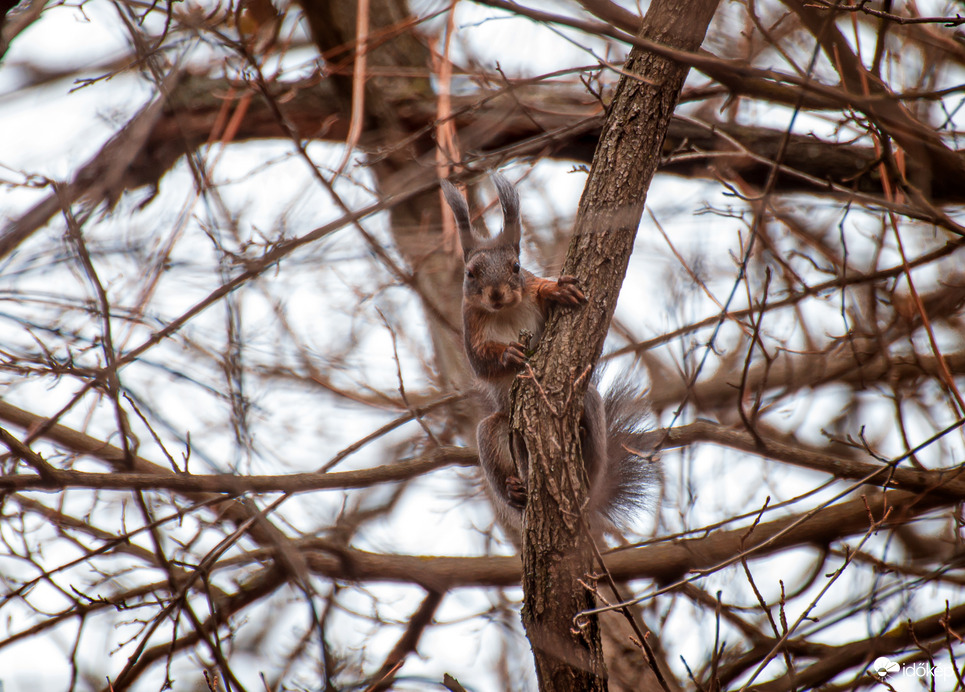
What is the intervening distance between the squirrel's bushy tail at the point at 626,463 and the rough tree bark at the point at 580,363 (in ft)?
3.96

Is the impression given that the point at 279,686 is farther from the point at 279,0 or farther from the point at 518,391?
Result: the point at 279,0

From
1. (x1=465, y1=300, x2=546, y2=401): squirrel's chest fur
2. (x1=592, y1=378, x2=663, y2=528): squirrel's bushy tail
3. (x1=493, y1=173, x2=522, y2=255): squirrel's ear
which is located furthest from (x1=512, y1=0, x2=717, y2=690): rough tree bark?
(x1=592, y1=378, x2=663, y2=528): squirrel's bushy tail

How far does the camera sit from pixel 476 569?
336 cm

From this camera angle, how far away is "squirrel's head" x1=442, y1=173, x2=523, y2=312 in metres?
3.08

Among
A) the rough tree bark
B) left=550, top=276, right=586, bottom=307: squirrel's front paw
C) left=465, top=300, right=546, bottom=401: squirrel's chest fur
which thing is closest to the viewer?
the rough tree bark

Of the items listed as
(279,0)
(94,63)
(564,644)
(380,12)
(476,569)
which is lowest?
(564,644)

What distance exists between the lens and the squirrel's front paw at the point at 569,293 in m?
2.41

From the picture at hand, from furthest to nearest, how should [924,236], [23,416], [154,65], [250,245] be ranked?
[924,236] < [250,245] < [23,416] < [154,65]

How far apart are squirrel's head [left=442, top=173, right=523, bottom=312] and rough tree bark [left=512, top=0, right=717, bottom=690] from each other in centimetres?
67

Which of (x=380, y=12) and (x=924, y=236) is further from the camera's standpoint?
(x=380, y=12)

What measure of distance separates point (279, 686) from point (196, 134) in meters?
2.78

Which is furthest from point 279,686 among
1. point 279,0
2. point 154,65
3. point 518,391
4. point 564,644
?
point 279,0

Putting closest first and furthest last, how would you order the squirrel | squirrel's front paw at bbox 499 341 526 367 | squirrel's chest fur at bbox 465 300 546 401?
squirrel's front paw at bbox 499 341 526 367 → the squirrel → squirrel's chest fur at bbox 465 300 546 401

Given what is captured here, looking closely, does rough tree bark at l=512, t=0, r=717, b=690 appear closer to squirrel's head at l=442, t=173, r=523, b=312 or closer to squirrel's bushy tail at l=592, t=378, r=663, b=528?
squirrel's head at l=442, t=173, r=523, b=312
